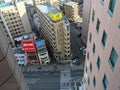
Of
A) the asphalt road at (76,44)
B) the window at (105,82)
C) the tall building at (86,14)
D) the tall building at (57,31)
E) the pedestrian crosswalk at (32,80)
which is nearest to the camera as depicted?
the window at (105,82)

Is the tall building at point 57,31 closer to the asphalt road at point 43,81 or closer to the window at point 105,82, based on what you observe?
the asphalt road at point 43,81

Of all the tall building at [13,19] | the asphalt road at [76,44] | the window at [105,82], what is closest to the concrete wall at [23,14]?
the tall building at [13,19]

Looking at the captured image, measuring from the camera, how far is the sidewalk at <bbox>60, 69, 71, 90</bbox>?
5364cm

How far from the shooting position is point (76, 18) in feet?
279

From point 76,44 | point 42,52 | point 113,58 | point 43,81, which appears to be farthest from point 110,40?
point 76,44

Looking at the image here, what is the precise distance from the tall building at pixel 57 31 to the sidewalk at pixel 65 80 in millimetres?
4725

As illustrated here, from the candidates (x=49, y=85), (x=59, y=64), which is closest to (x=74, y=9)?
(x=59, y=64)

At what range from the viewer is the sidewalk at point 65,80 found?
53638 mm

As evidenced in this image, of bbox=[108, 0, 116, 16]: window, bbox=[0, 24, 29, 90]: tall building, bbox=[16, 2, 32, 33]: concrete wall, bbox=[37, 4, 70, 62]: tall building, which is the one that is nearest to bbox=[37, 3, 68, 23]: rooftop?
bbox=[37, 4, 70, 62]: tall building

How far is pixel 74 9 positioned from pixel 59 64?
96.1 ft

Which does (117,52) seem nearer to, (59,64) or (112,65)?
(112,65)

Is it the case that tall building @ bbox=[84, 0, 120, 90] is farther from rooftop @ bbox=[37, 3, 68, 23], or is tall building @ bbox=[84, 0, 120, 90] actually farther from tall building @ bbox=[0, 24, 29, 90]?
rooftop @ bbox=[37, 3, 68, 23]

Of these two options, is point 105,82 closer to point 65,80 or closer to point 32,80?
point 65,80

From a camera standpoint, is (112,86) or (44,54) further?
(44,54)
